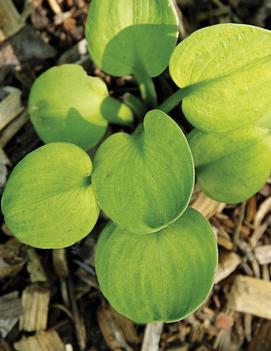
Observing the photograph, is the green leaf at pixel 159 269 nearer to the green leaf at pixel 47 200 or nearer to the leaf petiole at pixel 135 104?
the green leaf at pixel 47 200

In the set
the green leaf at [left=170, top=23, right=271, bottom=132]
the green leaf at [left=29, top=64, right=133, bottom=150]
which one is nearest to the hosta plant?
the green leaf at [left=170, top=23, right=271, bottom=132]

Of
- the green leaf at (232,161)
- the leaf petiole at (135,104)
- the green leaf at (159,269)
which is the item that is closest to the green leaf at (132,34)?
the leaf petiole at (135,104)

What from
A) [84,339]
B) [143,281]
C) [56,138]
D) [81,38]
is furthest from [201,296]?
[81,38]

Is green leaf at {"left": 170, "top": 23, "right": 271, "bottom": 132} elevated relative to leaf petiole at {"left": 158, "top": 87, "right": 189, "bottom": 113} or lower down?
elevated

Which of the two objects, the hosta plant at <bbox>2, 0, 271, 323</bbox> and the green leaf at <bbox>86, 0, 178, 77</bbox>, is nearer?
the hosta plant at <bbox>2, 0, 271, 323</bbox>

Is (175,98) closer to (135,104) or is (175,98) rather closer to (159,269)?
(135,104)

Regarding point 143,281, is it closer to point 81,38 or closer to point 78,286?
point 78,286

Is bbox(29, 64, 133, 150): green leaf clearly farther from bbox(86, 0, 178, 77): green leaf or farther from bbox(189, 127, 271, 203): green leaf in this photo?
bbox(189, 127, 271, 203): green leaf

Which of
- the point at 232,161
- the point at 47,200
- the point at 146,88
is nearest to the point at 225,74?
the point at 232,161

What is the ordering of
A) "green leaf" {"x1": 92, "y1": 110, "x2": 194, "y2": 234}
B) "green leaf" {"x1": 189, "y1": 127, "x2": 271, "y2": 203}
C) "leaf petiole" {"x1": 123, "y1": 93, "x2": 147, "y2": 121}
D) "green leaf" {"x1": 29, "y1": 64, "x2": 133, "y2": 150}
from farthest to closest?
"leaf petiole" {"x1": 123, "y1": 93, "x2": 147, "y2": 121}, "green leaf" {"x1": 29, "y1": 64, "x2": 133, "y2": 150}, "green leaf" {"x1": 189, "y1": 127, "x2": 271, "y2": 203}, "green leaf" {"x1": 92, "y1": 110, "x2": 194, "y2": 234}
